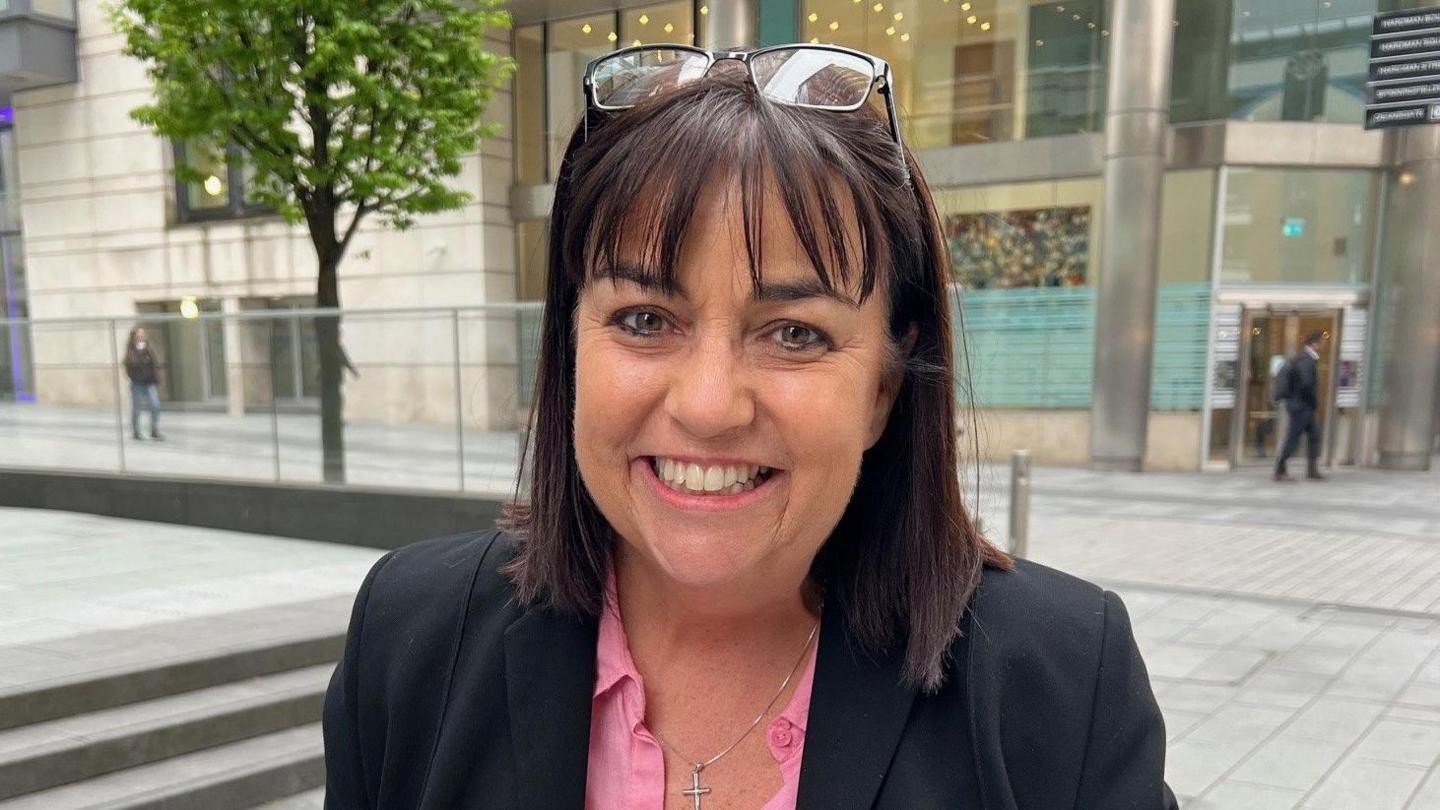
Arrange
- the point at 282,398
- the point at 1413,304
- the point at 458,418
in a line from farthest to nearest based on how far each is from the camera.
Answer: the point at 1413,304 < the point at 282,398 < the point at 458,418

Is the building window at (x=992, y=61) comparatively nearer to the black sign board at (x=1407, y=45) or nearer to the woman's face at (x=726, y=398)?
the black sign board at (x=1407, y=45)

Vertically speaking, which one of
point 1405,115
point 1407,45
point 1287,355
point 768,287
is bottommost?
point 1287,355

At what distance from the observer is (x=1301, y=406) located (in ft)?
41.4

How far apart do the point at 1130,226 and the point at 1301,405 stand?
127 inches

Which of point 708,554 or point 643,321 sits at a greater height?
point 643,321

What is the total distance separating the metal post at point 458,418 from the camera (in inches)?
305

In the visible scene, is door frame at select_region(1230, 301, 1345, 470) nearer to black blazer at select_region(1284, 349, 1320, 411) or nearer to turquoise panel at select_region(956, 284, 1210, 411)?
turquoise panel at select_region(956, 284, 1210, 411)

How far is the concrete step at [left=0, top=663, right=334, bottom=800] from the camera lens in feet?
12.0

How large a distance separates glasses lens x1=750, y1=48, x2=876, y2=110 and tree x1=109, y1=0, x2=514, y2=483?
7510mm

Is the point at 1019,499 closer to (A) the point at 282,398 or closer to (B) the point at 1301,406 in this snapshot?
(A) the point at 282,398

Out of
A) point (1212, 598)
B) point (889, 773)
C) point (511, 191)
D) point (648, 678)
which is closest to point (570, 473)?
point (648, 678)

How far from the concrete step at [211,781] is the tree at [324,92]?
419cm

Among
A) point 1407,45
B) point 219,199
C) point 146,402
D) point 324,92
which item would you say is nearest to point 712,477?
point 324,92

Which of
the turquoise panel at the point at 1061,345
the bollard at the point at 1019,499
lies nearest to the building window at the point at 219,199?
the turquoise panel at the point at 1061,345
